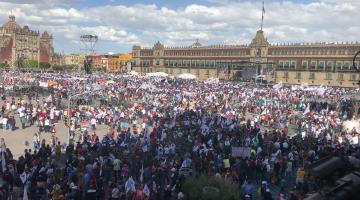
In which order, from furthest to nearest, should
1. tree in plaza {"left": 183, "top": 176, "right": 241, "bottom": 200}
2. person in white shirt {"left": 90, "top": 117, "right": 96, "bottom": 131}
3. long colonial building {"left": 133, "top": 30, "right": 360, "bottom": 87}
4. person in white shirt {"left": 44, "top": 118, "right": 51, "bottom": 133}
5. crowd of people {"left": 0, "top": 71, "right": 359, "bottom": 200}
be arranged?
long colonial building {"left": 133, "top": 30, "right": 360, "bottom": 87} < person in white shirt {"left": 90, "top": 117, "right": 96, "bottom": 131} < person in white shirt {"left": 44, "top": 118, "right": 51, "bottom": 133} < crowd of people {"left": 0, "top": 71, "right": 359, "bottom": 200} < tree in plaza {"left": 183, "top": 176, "right": 241, "bottom": 200}

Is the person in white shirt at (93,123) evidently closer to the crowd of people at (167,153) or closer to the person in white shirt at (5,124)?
the crowd of people at (167,153)

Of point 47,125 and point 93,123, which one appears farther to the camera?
point 93,123

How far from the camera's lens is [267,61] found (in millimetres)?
99250

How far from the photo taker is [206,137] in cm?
2198

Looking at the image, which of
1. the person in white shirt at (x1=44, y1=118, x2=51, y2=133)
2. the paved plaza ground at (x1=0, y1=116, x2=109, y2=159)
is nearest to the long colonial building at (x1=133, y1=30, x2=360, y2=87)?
the paved plaza ground at (x1=0, y1=116, x2=109, y2=159)

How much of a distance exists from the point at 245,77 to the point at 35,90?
5180 cm

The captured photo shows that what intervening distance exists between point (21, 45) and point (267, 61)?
90135 mm

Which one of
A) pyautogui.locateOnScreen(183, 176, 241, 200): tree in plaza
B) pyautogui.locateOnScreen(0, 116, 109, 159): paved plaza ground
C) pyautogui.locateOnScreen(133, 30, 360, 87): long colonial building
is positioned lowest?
pyautogui.locateOnScreen(0, 116, 109, 159): paved plaza ground

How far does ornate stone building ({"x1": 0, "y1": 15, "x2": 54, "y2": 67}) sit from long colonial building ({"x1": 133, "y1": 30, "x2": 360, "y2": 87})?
50.3m

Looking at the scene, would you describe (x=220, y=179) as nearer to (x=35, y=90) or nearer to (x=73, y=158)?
(x=73, y=158)

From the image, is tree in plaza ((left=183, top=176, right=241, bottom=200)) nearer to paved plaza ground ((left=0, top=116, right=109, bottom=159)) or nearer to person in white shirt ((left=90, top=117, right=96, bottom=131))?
paved plaza ground ((left=0, top=116, right=109, bottom=159))

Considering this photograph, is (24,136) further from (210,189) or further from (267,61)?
(267,61)

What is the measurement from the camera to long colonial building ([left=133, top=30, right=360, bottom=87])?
86.1 meters

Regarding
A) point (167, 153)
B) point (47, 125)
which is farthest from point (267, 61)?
point (167, 153)
